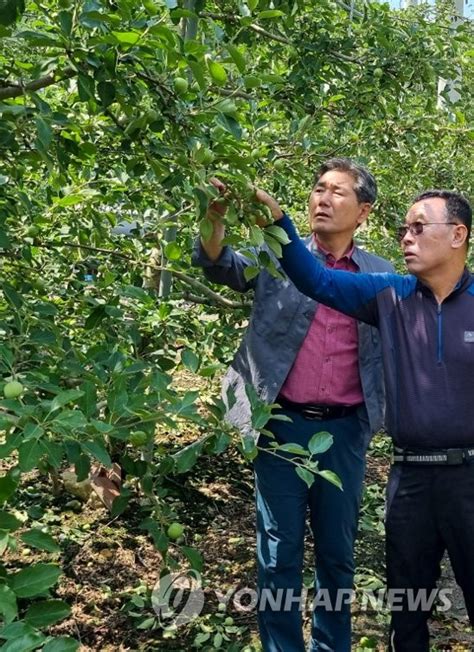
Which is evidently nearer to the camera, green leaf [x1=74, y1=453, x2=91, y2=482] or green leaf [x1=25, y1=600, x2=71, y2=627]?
green leaf [x1=25, y1=600, x2=71, y2=627]

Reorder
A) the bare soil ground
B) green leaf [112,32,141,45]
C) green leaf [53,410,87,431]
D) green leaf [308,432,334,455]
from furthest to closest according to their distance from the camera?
the bare soil ground
green leaf [308,432,334,455]
green leaf [112,32,141,45]
green leaf [53,410,87,431]

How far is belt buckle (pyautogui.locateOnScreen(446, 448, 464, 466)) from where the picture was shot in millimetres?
1931

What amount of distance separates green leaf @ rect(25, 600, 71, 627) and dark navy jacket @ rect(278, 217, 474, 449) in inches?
46.5

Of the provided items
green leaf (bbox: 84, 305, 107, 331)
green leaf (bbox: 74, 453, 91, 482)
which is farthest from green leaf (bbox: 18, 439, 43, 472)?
green leaf (bbox: 84, 305, 107, 331)

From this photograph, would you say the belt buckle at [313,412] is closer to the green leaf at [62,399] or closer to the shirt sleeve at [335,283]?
the shirt sleeve at [335,283]

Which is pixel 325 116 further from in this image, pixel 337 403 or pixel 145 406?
pixel 145 406

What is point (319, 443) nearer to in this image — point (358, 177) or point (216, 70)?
point (216, 70)

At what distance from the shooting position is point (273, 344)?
7.19 ft

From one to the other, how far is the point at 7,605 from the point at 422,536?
1408 millimetres

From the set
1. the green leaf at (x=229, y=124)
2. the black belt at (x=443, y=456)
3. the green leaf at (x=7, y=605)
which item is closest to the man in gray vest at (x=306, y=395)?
the black belt at (x=443, y=456)

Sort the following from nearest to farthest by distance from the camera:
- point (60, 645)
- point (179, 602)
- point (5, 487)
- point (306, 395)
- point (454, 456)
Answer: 1. point (60, 645)
2. point (5, 487)
3. point (454, 456)
4. point (306, 395)
5. point (179, 602)

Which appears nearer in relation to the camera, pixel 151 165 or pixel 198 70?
pixel 198 70

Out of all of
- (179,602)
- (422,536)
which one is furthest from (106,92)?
(179,602)

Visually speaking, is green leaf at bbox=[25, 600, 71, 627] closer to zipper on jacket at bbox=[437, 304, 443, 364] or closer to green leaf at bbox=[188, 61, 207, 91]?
green leaf at bbox=[188, 61, 207, 91]
